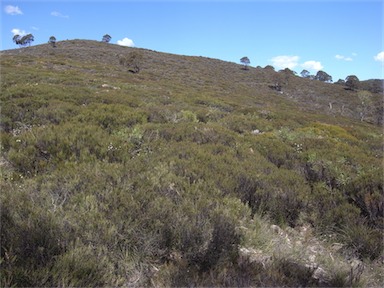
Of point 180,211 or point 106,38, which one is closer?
point 180,211

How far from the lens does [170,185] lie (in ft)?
14.6

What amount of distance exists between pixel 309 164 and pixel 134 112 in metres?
5.54

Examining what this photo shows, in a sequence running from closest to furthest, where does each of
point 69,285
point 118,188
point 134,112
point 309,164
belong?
point 69,285 → point 118,188 → point 309,164 → point 134,112

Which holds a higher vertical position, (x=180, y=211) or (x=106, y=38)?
(x=106, y=38)

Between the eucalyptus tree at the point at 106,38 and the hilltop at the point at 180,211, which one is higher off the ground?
the eucalyptus tree at the point at 106,38

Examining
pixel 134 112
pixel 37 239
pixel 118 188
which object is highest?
pixel 134 112

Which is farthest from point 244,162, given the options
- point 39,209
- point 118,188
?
point 39,209

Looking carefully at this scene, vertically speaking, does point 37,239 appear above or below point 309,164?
below

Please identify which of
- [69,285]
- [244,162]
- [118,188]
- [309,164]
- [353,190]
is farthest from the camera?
[309,164]

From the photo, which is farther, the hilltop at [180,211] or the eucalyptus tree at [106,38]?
the eucalyptus tree at [106,38]

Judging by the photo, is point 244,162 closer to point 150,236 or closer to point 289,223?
point 289,223

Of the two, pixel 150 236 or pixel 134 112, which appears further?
pixel 134 112

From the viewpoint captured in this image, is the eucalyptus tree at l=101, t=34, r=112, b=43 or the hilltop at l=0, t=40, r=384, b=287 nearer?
the hilltop at l=0, t=40, r=384, b=287

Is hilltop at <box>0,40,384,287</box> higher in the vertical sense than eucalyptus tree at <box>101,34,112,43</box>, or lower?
lower
